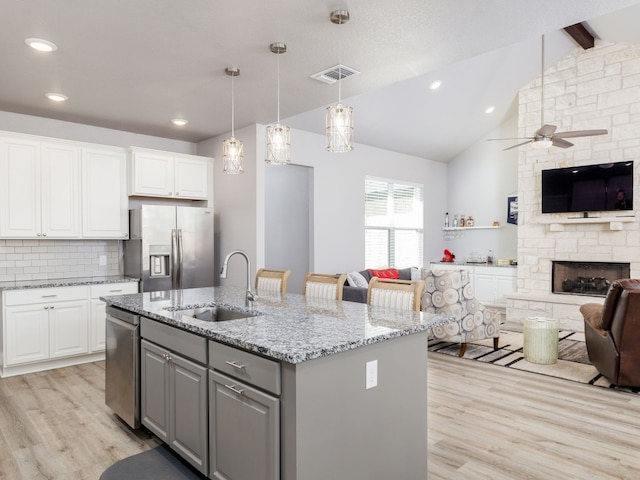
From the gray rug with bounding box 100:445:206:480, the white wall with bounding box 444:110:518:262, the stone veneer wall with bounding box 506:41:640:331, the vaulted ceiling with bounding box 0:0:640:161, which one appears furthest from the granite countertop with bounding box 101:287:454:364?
the white wall with bounding box 444:110:518:262

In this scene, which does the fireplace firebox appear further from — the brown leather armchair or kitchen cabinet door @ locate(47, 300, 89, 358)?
kitchen cabinet door @ locate(47, 300, 89, 358)

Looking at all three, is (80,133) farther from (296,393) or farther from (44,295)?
(296,393)

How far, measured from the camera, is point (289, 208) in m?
7.08

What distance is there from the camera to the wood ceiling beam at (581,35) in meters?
5.95

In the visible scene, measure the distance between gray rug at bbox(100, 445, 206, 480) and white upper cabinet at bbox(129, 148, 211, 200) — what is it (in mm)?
3337

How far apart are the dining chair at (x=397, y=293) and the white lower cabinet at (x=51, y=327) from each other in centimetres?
320

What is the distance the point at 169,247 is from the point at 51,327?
1439 mm

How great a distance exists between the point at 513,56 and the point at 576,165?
1.92m

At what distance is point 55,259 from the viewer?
5.04 m

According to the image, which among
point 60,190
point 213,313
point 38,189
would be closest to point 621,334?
point 213,313

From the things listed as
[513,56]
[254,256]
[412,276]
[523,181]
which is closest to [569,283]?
[523,181]

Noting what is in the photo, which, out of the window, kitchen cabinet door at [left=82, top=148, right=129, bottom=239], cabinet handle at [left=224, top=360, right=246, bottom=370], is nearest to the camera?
cabinet handle at [left=224, top=360, right=246, bottom=370]

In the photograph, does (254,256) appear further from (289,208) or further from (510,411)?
(510,411)

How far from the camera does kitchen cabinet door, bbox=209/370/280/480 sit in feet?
5.91
